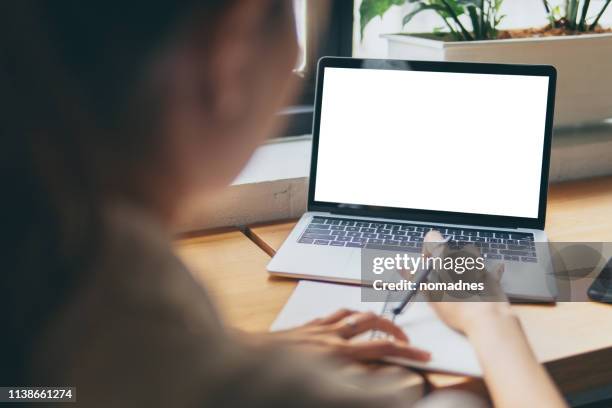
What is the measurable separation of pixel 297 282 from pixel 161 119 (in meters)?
0.65

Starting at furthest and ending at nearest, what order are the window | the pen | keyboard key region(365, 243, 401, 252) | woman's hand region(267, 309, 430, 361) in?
the window
keyboard key region(365, 243, 401, 252)
the pen
woman's hand region(267, 309, 430, 361)

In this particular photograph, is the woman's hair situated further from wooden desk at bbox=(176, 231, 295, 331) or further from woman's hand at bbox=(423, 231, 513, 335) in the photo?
woman's hand at bbox=(423, 231, 513, 335)

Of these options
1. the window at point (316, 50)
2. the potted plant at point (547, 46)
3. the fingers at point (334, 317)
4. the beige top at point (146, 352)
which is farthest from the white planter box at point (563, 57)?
the beige top at point (146, 352)

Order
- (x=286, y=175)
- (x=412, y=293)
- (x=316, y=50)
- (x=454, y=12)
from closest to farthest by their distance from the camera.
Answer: (x=412, y=293)
(x=286, y=175)
(x=454, y=12)
(x=316, y=50)

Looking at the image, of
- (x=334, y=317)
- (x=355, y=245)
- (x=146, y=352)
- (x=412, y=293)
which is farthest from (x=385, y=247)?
(x=146, y=352)

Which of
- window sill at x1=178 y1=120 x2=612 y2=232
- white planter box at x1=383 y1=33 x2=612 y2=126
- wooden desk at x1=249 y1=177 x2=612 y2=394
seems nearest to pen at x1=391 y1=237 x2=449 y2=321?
wooden desk at x1=249 y1=177 x2=612 y2=394

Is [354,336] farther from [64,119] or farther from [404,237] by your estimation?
[64,119]

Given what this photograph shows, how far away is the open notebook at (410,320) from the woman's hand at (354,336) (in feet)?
0.04

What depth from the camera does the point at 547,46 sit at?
124 cm

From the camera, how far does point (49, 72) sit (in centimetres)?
23

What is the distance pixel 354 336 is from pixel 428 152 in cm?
41

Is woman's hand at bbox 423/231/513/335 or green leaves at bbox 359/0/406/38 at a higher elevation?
green leaves at bbox 359/0/406/38

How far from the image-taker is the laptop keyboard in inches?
37.1

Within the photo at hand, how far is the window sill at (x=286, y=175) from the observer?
43.9 inches
